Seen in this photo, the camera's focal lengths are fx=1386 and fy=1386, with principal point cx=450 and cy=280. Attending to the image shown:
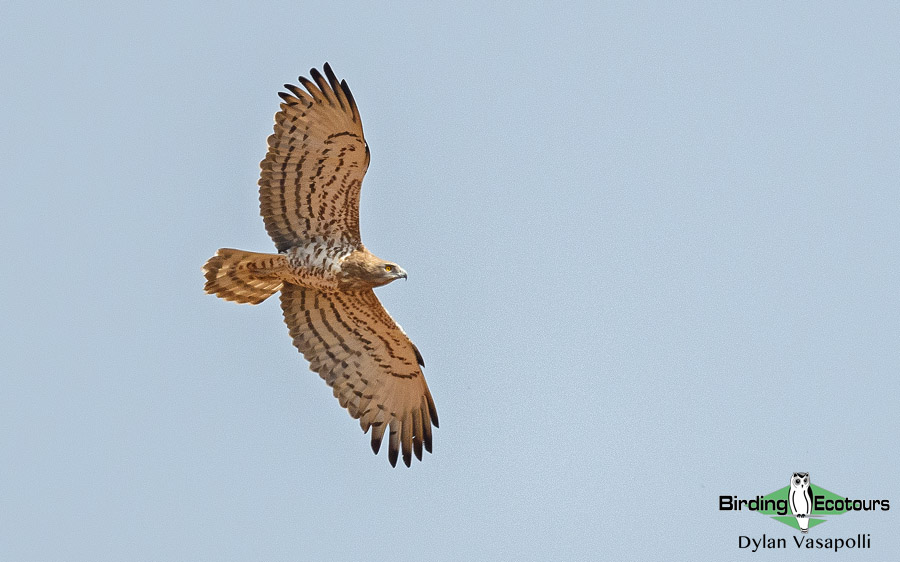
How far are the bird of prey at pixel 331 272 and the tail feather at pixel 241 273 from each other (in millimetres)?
12

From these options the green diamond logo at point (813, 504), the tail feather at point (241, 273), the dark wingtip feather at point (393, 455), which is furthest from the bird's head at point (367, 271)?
the green diamond logo at point (813, 504)

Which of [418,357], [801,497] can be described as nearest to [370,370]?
[418,357]

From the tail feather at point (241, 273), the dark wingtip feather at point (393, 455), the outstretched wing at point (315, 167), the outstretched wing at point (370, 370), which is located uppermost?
the outstretched wing at point (315, 167)

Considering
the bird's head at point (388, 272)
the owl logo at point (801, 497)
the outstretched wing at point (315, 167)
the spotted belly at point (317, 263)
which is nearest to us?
the outstretched wing at point (315, 167)

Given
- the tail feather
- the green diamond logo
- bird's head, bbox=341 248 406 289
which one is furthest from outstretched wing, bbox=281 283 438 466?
the green diamond logo

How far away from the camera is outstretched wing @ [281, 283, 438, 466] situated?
17.4 meters

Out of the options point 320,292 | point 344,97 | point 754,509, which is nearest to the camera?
point 344,97

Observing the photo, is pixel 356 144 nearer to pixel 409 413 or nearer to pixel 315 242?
pixel 315 242

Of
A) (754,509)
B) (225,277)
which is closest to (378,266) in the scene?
(225,277)

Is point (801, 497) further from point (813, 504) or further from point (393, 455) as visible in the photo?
point (393, 455)

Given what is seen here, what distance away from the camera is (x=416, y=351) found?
17219 mm

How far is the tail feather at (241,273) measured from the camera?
53.5ft

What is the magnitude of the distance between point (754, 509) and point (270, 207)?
748 centimetres

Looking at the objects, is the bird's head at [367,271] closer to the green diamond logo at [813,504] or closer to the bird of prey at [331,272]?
the bird of prey at [331,272]
